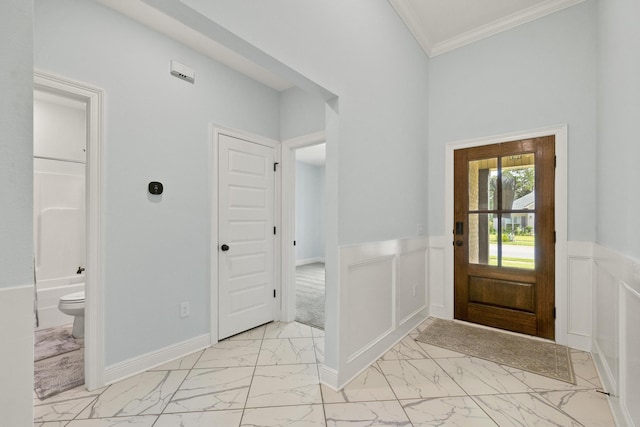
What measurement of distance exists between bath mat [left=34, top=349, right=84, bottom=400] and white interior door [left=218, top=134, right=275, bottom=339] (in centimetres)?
106

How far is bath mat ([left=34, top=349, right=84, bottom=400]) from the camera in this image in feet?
6.27

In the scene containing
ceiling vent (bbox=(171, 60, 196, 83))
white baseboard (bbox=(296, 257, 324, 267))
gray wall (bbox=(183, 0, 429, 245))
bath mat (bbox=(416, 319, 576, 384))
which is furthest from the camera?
white baseboard (bbox=(296, 257, 324, 267))

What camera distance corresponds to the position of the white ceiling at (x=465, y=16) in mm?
2609

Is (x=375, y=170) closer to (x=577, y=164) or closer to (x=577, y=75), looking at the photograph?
(x=577, y=164)

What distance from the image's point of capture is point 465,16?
9.11 ft

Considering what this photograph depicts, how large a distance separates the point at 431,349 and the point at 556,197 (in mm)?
1816

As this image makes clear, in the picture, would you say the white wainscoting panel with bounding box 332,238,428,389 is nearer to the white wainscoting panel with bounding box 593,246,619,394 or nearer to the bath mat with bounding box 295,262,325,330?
the bath mat with bounding box 295,262,325,330

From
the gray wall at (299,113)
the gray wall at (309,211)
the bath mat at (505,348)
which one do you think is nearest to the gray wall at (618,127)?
the bath mat at (505,348)

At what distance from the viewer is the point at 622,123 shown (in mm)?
1635

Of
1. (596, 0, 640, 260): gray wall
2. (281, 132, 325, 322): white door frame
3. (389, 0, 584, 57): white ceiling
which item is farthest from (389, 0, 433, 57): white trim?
(281, 132, 325, 322): white door frame

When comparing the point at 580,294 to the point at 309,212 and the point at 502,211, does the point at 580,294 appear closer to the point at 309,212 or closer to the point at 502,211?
the point at 502,211

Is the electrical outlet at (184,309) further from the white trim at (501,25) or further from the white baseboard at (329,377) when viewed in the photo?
the white trim at (501,25)

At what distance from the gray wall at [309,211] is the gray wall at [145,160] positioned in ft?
15.0

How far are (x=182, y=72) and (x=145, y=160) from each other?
2.79 ft
